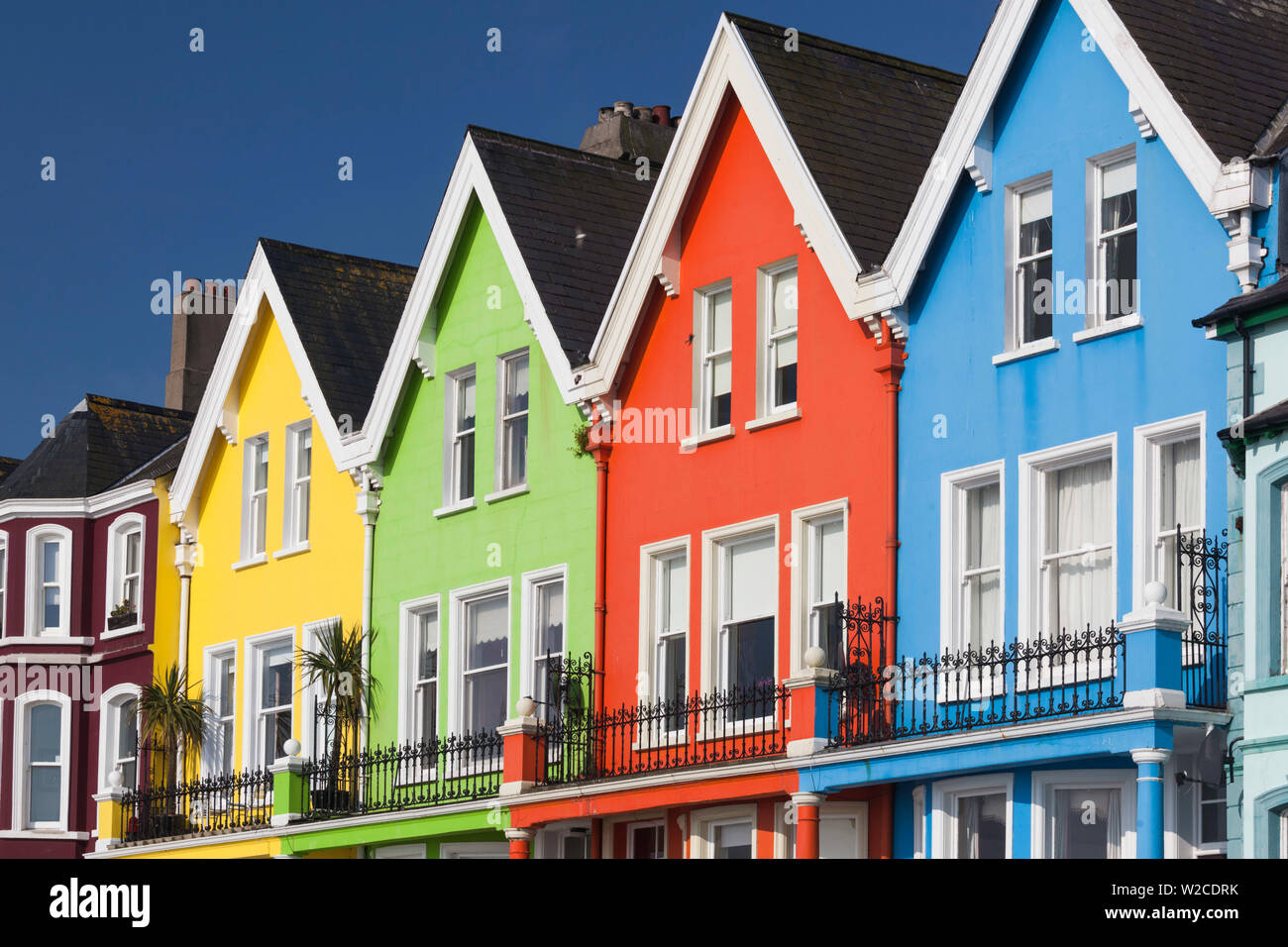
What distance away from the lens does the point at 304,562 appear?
120 ft

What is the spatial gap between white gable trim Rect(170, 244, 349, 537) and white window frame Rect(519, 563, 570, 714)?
6135 millimetres

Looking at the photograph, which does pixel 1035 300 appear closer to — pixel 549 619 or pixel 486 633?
pixel 549 619

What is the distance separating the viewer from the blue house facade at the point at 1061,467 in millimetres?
22062

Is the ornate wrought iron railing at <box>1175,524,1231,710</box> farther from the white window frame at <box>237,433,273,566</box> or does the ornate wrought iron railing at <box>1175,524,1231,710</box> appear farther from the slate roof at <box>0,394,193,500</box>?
the slate roof at <box>0,394,193,500</box>

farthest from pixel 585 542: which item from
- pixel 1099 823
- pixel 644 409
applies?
pixel 1099 823

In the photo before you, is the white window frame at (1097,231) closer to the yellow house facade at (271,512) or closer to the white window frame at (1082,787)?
the white window frame at (1082,787)

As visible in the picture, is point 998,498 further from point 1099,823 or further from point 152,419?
point 152,419

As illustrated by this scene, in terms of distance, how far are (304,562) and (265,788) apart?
391 cm

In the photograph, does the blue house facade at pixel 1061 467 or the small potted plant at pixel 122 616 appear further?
→ the small potted plant at pixel 122 616

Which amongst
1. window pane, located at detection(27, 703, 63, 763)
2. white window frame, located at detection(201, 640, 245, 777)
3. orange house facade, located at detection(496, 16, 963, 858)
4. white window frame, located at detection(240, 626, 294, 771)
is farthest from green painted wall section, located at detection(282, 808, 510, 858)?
window pane, located at detection(27, 703, 63, 763)

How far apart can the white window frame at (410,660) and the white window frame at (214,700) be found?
4.70 metres

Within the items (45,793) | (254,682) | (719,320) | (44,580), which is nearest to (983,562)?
(719,320)

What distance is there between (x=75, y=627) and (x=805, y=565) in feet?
62.4

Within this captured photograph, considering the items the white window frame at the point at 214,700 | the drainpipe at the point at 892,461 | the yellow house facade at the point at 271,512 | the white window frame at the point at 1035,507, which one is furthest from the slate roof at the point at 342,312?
the white window frame at the point at 1035,507
